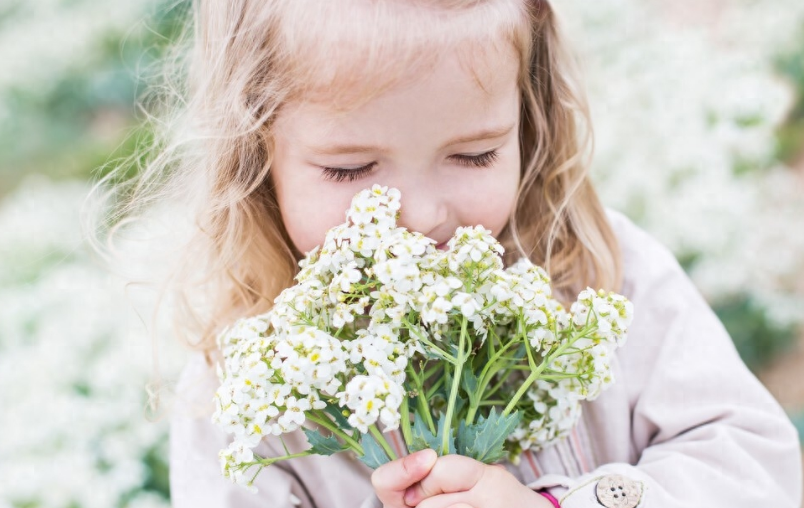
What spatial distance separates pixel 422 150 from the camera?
162cm

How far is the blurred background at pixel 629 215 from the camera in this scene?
3039 millimetres

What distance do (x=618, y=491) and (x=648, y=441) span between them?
1.16 feet

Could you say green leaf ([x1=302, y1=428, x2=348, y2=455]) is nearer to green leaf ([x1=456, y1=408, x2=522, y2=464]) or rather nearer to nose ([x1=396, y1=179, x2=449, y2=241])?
green leaf ([x1=456, y1=408, x2=522, y2=464])

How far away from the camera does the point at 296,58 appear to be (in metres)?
1.69

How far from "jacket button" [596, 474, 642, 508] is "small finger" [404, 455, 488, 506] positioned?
38 centimetres

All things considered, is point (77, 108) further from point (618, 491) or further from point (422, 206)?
point (618, 491)

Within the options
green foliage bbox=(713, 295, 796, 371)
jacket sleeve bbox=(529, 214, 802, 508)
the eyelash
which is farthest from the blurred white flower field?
green foliage bbox=(713, 295, 796, 371)

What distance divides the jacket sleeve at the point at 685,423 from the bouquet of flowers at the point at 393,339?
0.36m

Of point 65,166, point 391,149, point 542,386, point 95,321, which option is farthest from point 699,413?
point 65,166

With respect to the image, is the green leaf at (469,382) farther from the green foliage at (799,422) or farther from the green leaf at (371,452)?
the green foliage at (799,422)

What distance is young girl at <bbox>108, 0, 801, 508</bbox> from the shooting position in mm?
1592

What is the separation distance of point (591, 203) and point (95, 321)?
2219mm

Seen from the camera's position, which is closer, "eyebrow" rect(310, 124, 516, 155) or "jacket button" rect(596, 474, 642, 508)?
"eyebrow" rect(310, 124, 516, 155)

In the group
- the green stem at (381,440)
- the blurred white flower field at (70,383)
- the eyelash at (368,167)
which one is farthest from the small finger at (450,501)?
the blurred white flower field at (70,383)
